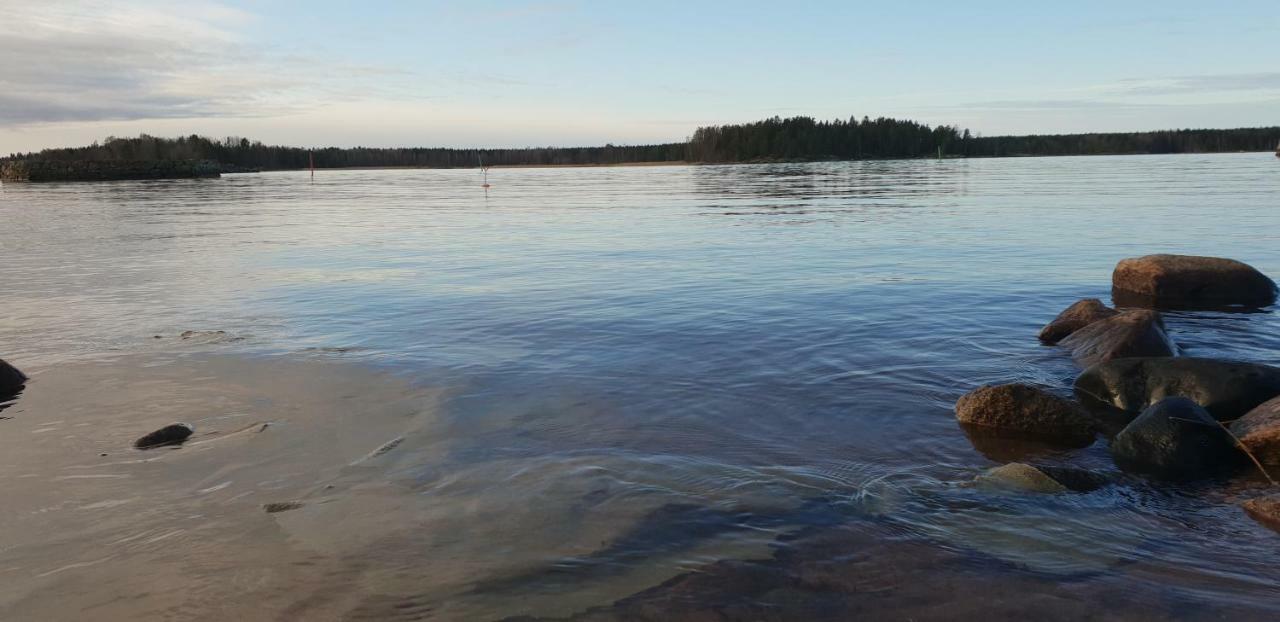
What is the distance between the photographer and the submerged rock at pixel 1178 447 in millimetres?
6660

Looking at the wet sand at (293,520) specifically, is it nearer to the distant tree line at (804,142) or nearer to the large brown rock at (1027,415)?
the large brown rock at (1027,415)

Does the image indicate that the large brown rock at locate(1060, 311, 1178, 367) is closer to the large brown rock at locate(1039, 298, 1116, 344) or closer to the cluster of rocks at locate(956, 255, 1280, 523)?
the cluster of rocks at locate(956, 255, 1280, 523)

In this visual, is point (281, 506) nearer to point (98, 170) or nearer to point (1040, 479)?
point (1040, 479)

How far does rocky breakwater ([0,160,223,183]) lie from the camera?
362 feet

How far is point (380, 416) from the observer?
26.9ft

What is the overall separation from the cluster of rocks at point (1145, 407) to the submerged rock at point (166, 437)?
7.16 meters

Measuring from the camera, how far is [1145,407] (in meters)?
8.30

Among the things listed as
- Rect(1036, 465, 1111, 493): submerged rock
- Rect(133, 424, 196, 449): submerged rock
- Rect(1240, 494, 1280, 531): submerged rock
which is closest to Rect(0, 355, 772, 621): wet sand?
Rect(133, 424, 196, 449): submerged rock

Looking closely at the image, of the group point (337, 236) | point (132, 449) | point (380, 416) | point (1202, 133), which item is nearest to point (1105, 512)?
point (380, 416)

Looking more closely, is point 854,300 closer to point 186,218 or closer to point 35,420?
point 35,420

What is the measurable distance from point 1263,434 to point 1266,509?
1298 millimetres

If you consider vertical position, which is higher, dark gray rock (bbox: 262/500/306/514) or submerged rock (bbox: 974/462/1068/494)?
submerged rock (bbox: 974/462/1068/494)

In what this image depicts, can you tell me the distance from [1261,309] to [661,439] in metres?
11.4

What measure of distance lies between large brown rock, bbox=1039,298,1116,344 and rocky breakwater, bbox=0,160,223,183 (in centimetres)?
12815
